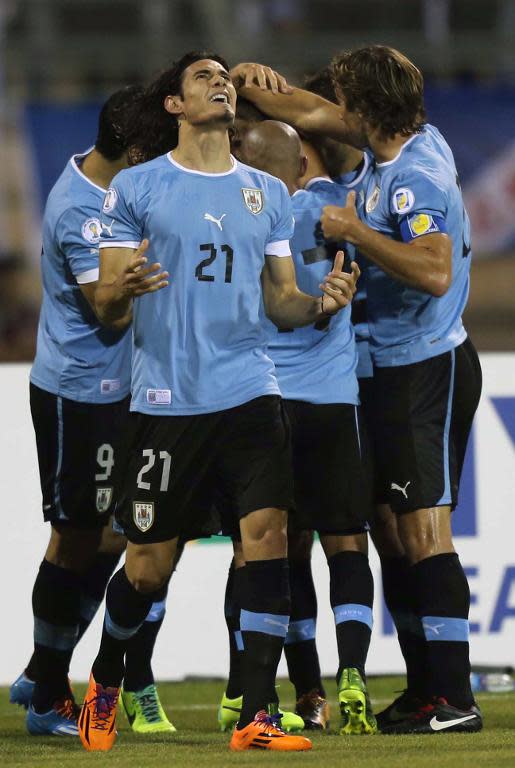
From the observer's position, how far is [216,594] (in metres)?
7.33

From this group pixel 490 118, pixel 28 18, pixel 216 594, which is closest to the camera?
pixel 216 594

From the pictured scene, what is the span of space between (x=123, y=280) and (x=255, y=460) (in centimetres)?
68

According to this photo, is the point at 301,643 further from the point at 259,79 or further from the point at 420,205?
the point at 259,79

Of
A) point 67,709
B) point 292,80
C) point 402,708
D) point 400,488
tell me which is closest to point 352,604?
point 400,488

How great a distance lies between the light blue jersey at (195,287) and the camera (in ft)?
15.4

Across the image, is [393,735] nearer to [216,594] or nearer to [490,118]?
[216,594]

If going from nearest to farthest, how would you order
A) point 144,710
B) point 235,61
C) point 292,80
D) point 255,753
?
1. point 255,753
2. point 144,710
3. point 292,80
4. point 235,61

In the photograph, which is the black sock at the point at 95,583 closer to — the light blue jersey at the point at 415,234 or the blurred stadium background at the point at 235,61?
the light blue jersey at the point at 415,234

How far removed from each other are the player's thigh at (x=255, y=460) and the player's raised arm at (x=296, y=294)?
1.09 ft

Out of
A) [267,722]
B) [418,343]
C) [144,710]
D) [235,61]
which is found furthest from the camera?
[235,61]

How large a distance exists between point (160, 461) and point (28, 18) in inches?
455

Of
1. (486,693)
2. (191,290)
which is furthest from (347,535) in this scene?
(486,693)

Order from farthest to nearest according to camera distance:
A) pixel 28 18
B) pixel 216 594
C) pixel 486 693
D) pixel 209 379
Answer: pixel 28 18
pixel 216 594
pixel 486 693
pixel 209 379

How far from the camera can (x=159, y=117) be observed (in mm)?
5125
